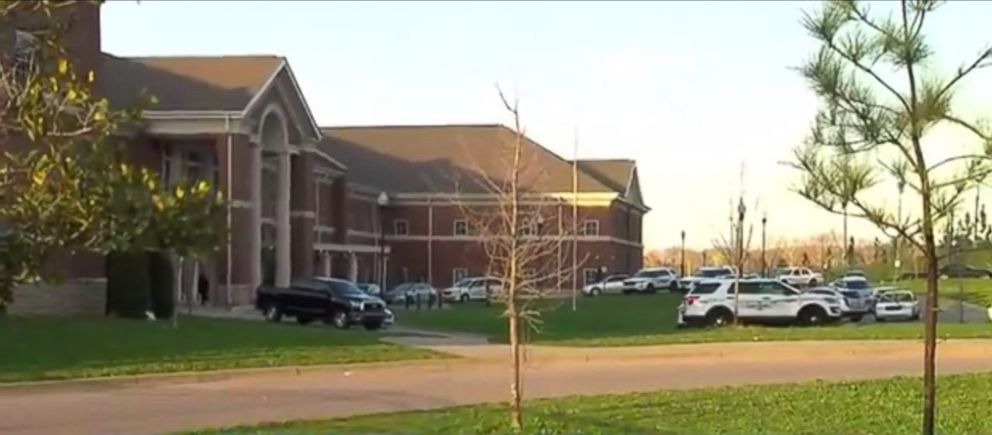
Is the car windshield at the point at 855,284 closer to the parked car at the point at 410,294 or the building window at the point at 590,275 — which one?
the parked car at the point at 410,294

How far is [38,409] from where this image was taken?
18.6 meters

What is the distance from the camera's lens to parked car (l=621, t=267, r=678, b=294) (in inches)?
3258

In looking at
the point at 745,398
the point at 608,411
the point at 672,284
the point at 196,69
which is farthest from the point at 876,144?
the point at 672,284

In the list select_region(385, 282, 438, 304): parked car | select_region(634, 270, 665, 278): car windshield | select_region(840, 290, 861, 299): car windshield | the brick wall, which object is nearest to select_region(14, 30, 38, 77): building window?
the brick wall

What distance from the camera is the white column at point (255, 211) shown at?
55.6 metres

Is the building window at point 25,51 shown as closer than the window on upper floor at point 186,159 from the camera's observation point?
Yes

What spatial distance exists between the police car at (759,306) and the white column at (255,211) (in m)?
21.4

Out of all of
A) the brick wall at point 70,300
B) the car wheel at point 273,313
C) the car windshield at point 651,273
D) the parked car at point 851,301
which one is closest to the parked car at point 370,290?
the car wheel at point 273,313

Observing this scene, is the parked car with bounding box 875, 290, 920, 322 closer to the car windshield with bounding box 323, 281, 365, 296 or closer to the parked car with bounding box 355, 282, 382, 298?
the parked car with bounding box 355, 282, 382, 298

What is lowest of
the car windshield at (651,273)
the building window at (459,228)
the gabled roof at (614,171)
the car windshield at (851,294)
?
the car windshield at (851,294)

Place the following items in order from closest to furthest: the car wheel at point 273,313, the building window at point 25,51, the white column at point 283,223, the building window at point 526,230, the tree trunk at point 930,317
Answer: the building window at point 25,51
the tree trunk at point 930,317
the building window at point 526,230
the car wheel at point 273,313
the white column at point 283,223

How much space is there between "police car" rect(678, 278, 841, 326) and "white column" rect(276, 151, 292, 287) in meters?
23.9

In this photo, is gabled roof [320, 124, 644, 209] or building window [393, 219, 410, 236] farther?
building window [393, 219, 410, 236]

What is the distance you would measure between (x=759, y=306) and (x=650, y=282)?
43142mm
